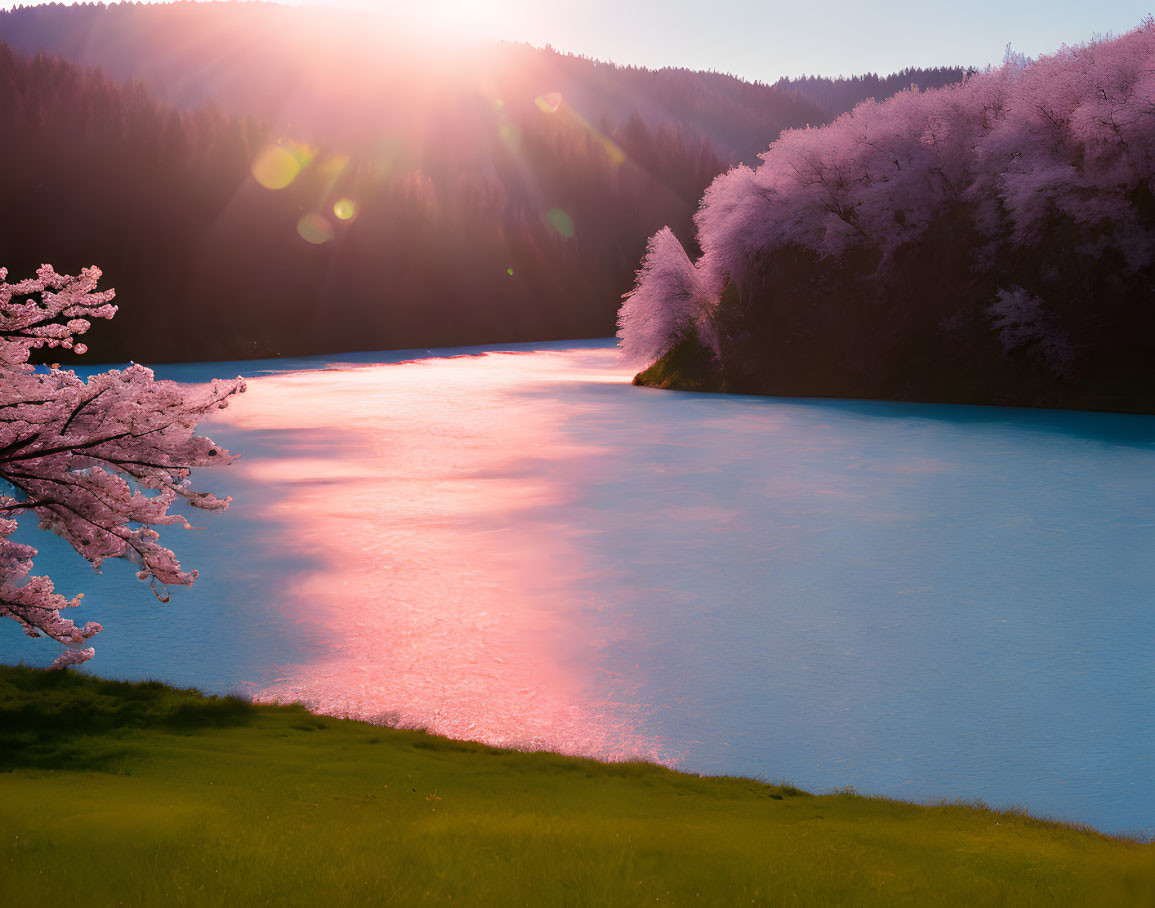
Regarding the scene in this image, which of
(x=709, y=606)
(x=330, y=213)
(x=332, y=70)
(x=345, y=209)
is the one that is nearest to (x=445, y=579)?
(x=709, y=606)

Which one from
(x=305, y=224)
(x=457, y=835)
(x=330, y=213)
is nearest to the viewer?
(x=457, y=835)

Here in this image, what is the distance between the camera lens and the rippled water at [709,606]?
29.8ft

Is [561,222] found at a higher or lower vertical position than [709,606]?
higher

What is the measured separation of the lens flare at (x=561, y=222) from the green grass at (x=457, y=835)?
101m

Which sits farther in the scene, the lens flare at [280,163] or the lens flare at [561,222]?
the lens flare at [561,222]

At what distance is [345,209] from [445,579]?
82.1 metres

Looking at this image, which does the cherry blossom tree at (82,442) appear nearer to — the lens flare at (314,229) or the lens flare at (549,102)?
the lens flare at (314,229)

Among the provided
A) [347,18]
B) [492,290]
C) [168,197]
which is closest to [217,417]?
[168,197]

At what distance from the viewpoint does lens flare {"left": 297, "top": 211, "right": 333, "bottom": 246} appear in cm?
8550

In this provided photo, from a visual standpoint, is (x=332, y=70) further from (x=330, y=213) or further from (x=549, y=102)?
(x=330, y=213)

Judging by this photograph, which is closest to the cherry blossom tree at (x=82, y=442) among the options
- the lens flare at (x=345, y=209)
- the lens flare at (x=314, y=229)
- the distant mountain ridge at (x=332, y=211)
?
the distant mountain ridge at (x=332, y=211)

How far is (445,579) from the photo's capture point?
14.5 m

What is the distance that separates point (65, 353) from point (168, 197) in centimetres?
1790

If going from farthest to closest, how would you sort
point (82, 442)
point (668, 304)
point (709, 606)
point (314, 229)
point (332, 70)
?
point (332, 70)
point (314, 229)
point (668, 304)
point (709, 606)
point (82, 442)
